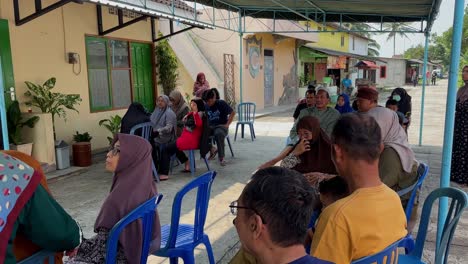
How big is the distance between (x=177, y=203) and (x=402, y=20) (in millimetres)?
8252

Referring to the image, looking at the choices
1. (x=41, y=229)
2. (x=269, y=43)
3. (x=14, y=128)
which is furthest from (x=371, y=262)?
(x=269, y=43)

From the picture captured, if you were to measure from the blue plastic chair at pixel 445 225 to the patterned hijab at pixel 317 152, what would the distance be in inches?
33.1

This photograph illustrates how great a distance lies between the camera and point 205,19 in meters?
13.5

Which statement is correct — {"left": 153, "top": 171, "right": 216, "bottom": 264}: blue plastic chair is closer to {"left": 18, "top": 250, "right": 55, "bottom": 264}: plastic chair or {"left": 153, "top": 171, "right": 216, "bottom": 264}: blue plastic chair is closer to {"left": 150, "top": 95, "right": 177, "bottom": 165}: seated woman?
{"left": 18, "top": 250, "right": 55, "bottom": 264}: plastic chair

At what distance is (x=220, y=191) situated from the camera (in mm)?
4895

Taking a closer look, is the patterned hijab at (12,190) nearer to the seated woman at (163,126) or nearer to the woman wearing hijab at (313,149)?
the woman wearing hijab at (313,149)

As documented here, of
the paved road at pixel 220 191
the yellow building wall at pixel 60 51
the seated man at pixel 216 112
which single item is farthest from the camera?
the seated man at pixel 216 112

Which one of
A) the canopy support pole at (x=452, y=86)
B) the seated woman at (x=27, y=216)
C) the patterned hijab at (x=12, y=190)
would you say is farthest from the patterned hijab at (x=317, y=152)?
the patterned hijab at (x=12, y=190)

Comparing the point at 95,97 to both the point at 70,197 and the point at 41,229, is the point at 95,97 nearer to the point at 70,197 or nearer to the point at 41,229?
the point at 70,197

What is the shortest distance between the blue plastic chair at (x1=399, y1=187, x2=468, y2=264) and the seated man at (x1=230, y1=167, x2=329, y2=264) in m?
1.20

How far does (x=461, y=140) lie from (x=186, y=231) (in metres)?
4.09

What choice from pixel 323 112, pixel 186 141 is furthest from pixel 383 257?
pixel 186 141

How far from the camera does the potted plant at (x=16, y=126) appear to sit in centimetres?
531

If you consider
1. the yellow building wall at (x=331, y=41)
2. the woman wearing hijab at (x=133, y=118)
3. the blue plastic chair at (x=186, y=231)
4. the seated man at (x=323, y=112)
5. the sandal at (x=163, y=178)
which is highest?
the yellow building wall at (x=331, y=41)
